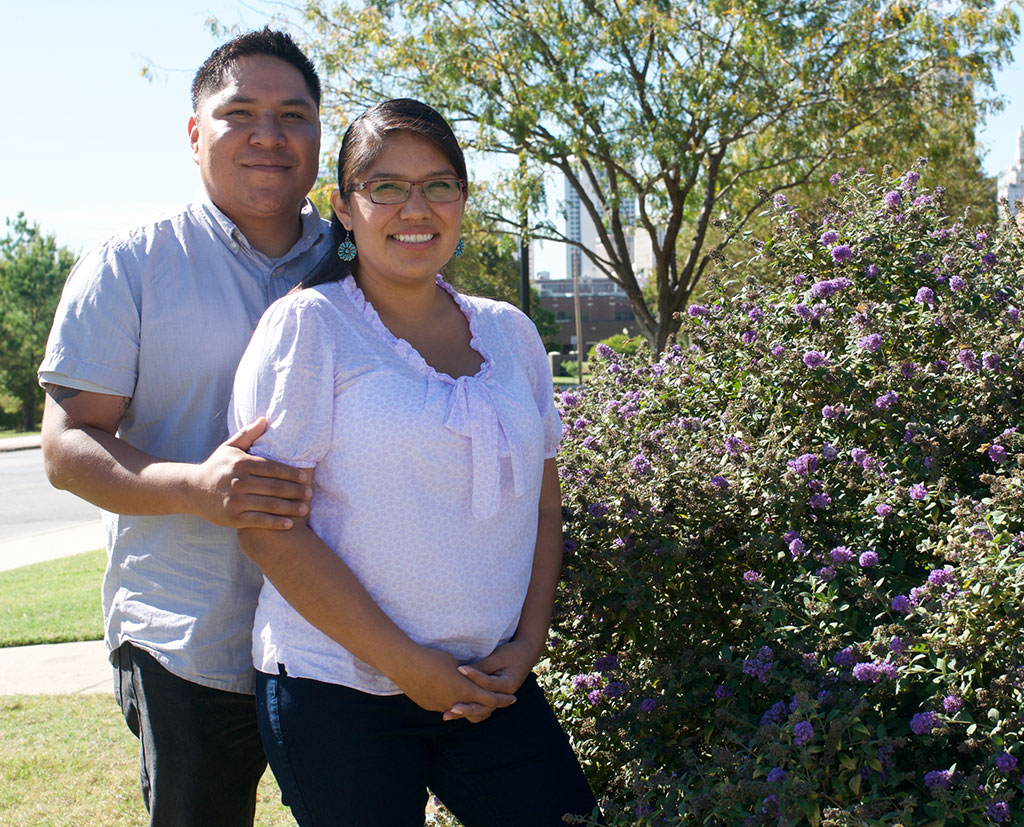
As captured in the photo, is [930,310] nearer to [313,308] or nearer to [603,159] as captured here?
[313,308]

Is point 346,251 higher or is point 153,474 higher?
point 346,251

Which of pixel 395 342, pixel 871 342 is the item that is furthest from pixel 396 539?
pixel 871 342

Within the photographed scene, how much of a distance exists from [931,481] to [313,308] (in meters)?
Answer: 1.63

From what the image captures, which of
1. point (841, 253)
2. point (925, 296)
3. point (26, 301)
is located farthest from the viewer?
point (26, 301)

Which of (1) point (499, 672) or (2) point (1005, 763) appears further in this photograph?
(1) point (499, 672)

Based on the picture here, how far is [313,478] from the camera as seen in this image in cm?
189

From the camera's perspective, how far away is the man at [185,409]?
205 cm

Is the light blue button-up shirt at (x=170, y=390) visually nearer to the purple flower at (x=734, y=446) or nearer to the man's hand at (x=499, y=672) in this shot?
the man's hand at (x=499, y=672)

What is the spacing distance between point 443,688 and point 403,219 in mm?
924

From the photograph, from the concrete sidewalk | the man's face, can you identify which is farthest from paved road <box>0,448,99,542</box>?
the man's face

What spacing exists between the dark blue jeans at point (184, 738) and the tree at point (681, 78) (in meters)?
8.78

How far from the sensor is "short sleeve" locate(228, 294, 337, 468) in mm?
1817

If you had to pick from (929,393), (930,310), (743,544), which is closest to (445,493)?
(743,544)

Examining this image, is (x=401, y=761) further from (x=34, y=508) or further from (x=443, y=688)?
(x=34, y=508)
